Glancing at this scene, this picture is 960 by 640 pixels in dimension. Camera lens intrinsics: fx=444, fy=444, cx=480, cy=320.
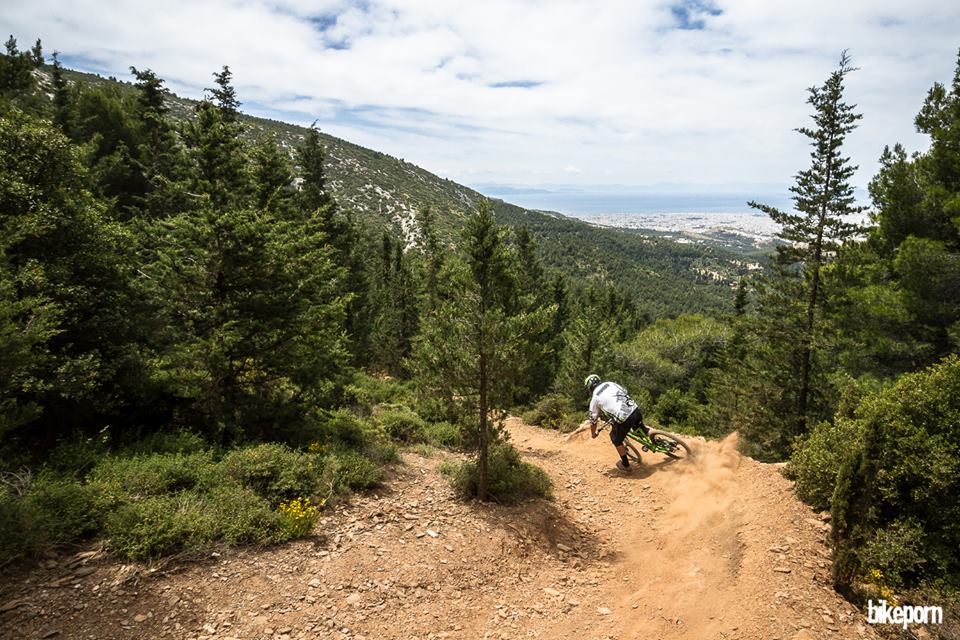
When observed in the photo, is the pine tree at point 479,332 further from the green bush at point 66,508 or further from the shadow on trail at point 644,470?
the green bush at point 66,508

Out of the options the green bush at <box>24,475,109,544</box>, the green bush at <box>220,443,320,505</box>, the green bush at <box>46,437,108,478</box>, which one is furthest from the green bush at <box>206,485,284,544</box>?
the green bush at <box>46,437,108,478</box>

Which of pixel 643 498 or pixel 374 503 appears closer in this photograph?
pixel 374 503

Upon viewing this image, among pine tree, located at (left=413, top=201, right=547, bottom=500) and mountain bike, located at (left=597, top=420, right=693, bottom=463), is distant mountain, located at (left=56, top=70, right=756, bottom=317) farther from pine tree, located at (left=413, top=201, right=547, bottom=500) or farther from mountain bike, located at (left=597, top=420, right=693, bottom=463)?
pine tree, located at (left=413, top=201, right=547, bottom=500)

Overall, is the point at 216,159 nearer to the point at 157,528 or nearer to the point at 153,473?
the point at 153,473

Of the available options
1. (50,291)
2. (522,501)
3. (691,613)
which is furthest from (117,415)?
(691,613)

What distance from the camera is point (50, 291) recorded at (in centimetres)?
941

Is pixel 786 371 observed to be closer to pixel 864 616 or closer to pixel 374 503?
pixel 864 616

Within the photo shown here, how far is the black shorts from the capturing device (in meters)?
10.5

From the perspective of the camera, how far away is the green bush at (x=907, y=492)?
19.0 feet

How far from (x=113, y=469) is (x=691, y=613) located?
9463 millimetres

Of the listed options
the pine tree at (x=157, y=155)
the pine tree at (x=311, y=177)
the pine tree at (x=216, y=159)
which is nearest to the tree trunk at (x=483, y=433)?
the pine tree at (x=216, y=159)

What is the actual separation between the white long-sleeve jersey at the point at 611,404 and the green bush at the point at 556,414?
25.0 feet

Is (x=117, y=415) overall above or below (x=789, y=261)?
below

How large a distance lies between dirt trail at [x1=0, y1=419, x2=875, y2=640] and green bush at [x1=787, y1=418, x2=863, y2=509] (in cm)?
39
